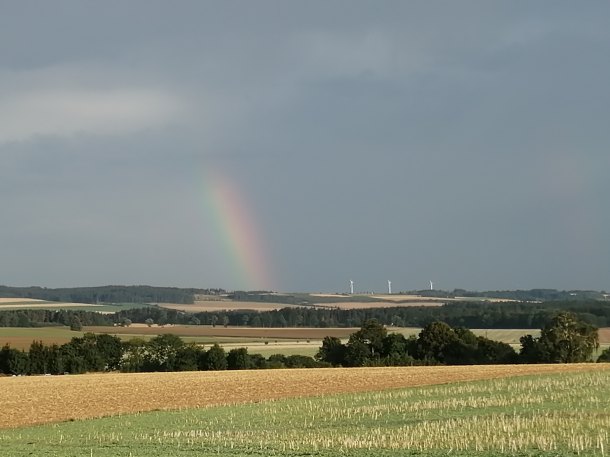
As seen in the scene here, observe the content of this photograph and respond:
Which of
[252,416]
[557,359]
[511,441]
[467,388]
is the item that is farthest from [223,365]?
[511,441]

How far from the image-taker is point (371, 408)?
40.0 m

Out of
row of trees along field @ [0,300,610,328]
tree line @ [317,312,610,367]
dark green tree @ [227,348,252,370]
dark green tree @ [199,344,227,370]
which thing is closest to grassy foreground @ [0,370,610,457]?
tree line @ [317,312,610,367]

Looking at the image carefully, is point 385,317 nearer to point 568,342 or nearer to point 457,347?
point 457,347

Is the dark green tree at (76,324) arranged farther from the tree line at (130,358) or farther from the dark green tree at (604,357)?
the dark green tree at (604,357)

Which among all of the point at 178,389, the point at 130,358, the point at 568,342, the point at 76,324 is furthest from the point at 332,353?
the point at 76,324

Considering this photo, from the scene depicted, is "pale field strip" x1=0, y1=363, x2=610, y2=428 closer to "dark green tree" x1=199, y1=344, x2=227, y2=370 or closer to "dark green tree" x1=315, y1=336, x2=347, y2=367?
"dark green tree" x1=199, y1=344, x2=227, y2=370

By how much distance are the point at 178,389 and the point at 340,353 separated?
48.9 m

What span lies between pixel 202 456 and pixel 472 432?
9.56 metres

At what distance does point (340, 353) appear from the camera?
10488 centimetres

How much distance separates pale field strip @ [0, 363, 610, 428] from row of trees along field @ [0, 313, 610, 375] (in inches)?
973

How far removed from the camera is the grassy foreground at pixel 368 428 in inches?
931

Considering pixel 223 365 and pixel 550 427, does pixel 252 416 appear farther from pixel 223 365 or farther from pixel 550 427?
pixel 223 365

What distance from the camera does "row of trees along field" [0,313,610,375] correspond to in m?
96.1

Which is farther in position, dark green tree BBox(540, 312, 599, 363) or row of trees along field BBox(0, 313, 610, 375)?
row of trees along field BBox(0, 313, 610, 375)
